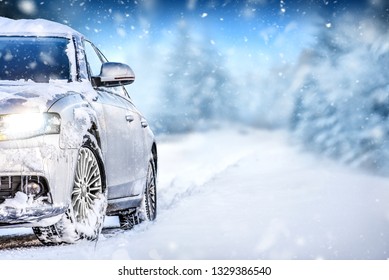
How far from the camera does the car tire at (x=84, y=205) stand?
572 centimetres

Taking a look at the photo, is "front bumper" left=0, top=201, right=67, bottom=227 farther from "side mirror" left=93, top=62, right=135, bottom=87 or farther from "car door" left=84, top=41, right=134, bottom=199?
"side mirror" left=93, top=62, right=135, bottom=87

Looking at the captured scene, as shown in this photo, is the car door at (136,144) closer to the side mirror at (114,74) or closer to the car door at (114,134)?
the car door at (114,134)

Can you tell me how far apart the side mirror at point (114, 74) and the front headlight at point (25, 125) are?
1.24 m

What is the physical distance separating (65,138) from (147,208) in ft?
8.65

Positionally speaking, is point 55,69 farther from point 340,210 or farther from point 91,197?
point 340,210

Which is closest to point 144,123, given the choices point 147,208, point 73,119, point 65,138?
point 147,208

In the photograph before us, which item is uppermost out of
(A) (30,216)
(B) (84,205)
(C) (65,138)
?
(C) (65,138)

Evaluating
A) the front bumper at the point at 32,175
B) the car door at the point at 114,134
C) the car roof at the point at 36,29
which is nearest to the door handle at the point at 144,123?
the car door at the point at 114,134

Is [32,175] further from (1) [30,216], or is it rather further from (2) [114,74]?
(2) [114,74]

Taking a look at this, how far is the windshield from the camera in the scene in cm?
659

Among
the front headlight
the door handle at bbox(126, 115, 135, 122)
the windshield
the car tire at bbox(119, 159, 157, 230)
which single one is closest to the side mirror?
the windshield

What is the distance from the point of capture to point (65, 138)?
557 centimetres
